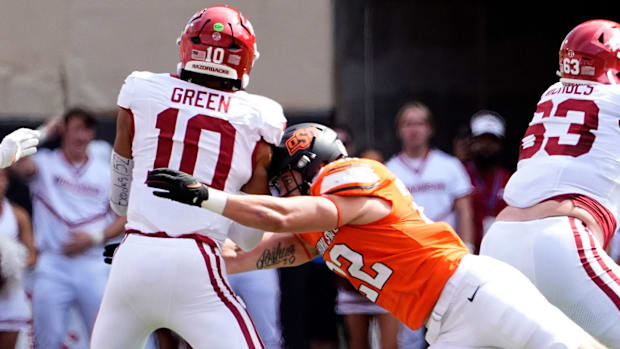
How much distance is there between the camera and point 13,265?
21.2 ft

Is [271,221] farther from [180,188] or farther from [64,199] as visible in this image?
[64,199]

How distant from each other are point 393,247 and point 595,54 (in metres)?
1.38

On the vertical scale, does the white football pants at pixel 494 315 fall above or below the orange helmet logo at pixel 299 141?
below

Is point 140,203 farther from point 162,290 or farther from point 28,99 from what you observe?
point 28,99

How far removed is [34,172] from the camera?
6816 millimetres

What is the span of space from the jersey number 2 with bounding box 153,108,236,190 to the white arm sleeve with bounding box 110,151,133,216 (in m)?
0.28

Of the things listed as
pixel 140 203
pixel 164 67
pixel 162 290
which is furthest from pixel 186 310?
pixel 164 67

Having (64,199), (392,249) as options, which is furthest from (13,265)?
(392,249)

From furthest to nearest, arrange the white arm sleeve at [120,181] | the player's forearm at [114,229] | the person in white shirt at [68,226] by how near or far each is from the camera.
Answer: the player's forearm at [114,229] → the person in white shirt at [68,226] → the white arm sleeve at [120,181]

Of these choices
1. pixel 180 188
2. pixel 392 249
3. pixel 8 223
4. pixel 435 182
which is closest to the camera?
pixel 180 188

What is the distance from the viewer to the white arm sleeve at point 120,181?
411 centimetres

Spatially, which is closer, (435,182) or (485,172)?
(435,182)

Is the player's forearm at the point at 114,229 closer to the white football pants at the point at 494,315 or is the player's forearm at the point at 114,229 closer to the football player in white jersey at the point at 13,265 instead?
the football player in white jersey at the point at 13,265

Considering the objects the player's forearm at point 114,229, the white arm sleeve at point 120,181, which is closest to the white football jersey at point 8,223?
the player's forearm at point 114,229
